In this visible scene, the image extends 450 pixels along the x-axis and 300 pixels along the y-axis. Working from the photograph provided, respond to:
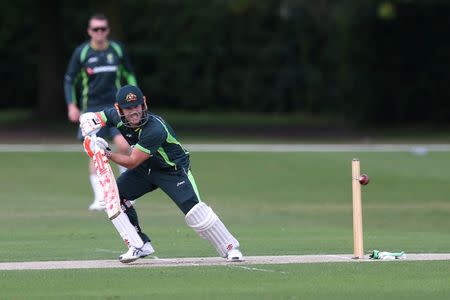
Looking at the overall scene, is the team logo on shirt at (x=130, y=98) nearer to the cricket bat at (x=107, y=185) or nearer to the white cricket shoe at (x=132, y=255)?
the cricket bat at (x=107, y=185)

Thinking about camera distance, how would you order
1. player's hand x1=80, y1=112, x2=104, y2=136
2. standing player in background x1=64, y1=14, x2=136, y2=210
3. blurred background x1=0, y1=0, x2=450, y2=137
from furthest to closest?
1. blurred background x1=0, y1=0, x2=450, y2=137
2. standing player in background x1=64, y1=14, x2=136, y2=210
3. player's hand x1=80, y1=112, x2=104, y2=136

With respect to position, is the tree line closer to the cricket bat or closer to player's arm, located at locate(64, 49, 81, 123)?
player's arm, located at locate(64, 49, 81, 123)

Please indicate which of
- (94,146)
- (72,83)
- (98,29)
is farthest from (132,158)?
(72,83)

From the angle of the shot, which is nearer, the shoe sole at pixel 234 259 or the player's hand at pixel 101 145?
the player's hand at pixel 101 145

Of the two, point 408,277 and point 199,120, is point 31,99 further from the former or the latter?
point 408,277

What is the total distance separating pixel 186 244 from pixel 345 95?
84.5 ft

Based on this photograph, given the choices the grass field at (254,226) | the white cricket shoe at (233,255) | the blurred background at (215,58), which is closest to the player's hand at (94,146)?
the grass field at (254,226)

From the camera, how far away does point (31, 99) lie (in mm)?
45688

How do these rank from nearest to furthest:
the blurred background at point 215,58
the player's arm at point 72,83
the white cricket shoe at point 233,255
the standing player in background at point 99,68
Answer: the white cricket shoe at point 233,255
the standing player in background at point 99,68
the player's arm at point 72,83
the blurred background at point 215,58

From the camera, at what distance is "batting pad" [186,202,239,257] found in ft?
34.1

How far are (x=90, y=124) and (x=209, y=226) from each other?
145 centimetres

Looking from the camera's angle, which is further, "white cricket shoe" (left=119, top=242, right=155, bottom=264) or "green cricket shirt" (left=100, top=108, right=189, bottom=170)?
"white cricket shoe" (left=119, top=242, right=155, bottom=264)


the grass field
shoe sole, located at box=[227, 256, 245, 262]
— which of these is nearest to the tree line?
the grass field

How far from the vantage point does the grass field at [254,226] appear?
9.27 metres
